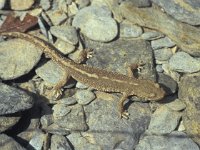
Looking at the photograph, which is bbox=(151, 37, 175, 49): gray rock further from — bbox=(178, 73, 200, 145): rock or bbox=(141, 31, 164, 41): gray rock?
bbox=(178, 73, 200, 145): rock

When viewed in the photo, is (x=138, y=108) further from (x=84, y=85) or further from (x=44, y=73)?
(x=44, y=73)

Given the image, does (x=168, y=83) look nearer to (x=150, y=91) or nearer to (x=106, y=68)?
(x=150, y=91)

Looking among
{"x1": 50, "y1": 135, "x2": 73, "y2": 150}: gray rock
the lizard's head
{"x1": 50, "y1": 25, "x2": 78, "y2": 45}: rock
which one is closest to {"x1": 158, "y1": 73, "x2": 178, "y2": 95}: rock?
the lizard's head

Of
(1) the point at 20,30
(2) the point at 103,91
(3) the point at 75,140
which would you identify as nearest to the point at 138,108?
(2) the point at 103,91

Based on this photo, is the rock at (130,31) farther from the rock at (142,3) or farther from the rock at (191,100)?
the rock at (191,100)

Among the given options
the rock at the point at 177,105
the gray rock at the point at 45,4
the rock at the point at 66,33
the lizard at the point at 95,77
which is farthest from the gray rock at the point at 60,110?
the gray rock at the point at 45,4

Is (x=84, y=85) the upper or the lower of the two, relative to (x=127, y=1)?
lower
